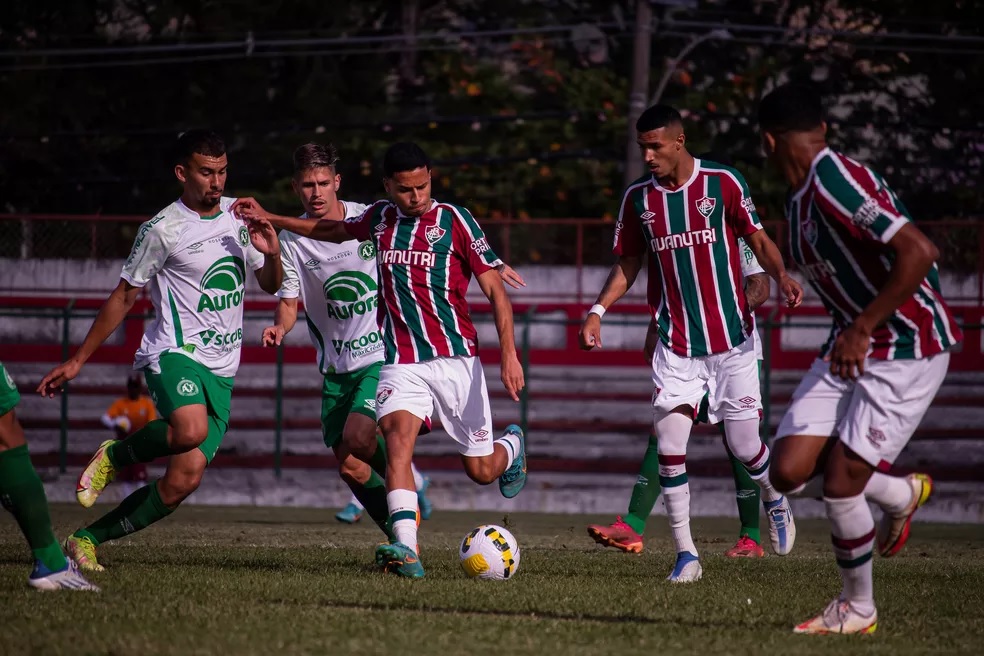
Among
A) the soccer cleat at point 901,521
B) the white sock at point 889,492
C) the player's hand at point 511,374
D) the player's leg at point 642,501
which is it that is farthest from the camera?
the player's leg at point 642,501

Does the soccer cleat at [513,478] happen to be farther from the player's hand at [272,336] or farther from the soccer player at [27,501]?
the soccer player at [27,501]

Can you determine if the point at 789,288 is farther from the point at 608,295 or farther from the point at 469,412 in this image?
the point at 469,412

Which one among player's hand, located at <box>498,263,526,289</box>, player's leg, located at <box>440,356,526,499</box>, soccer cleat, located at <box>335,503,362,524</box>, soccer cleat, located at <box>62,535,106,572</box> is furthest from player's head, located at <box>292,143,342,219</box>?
soccer cleat, located at <box>335,503,362,524</box>

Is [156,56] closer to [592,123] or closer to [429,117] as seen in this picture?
[429,117]

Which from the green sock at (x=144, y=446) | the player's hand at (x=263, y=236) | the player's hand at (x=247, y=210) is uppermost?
the player's hand at (x=247, y=210)

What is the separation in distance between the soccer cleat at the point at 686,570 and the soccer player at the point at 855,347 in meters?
1.63

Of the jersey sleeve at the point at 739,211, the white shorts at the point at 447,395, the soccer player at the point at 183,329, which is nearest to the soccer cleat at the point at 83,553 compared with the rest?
the soccer player at the point at 183,329

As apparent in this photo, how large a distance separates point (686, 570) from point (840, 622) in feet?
5.80

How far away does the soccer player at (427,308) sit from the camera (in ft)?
24.8

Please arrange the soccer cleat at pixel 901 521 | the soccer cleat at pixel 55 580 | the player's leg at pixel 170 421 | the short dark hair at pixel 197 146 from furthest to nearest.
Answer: the short dark hair at pixel 197 146
the player's leg at pixel 170 421
the soccer cleat at pixel 55 580
the soccer cleat at pixel 901 521

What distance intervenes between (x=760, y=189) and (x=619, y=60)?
4.69 metres

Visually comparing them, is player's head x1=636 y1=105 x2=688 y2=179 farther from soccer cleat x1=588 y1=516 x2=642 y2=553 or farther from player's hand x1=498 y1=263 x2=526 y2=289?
soccer cleat x1=588 y1=516 x2=642 y2=553

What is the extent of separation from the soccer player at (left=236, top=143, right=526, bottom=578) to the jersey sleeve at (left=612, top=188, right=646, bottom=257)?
805mm

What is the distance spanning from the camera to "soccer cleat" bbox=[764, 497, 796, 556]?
8.23 metres
